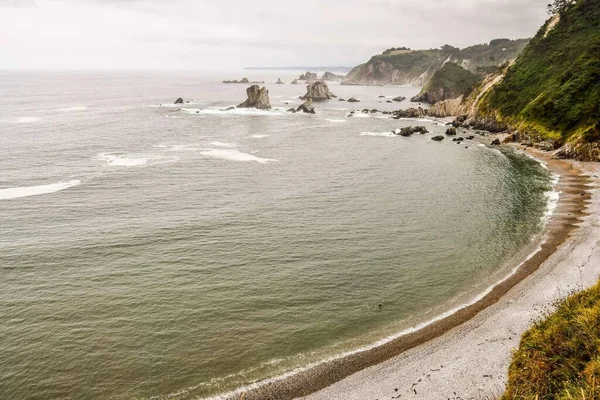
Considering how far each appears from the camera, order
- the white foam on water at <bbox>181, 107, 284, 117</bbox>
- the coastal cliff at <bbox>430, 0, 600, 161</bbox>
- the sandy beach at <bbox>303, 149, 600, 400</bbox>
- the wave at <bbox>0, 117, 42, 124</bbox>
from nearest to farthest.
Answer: the sandy beach at <bbox>303, 149, 600, 400</bbox>, the coastal cliff at <bbox>430, 0, 600, 161</bbox>, the wave at <bbox>0, 117, 42, 124</bbox>, the white foam on water at <bbox>181, 107, 284, 117</bbox>

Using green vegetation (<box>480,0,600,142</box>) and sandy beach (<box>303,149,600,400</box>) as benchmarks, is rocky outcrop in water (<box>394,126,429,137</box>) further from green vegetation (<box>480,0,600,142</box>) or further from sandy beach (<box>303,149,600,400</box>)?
sandy beach (<box>303,149,600,400</box>)

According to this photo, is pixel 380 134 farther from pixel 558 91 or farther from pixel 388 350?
pixel 388 350

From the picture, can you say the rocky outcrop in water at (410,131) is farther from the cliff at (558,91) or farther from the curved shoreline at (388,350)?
the curved shoreline at (388,350)

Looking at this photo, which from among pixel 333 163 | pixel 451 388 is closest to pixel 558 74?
pixel 333 163

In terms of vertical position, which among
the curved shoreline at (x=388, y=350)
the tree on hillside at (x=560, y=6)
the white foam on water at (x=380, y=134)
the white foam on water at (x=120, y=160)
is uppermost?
the tree on hillside at (x=560, y=6)

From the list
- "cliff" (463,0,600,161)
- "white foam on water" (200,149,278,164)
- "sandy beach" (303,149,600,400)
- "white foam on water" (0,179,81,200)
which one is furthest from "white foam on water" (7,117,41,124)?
"cliff" (463,0,600,161)

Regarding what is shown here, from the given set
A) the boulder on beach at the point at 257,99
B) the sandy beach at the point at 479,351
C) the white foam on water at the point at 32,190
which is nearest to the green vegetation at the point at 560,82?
the sandy beach at the point at 479,351

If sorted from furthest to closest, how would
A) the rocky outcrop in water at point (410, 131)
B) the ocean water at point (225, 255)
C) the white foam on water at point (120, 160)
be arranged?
the rocky outcrop in water at point (410, 131)
the white foam on water at point (120, 160)
the ocean water at point (225, 255)
